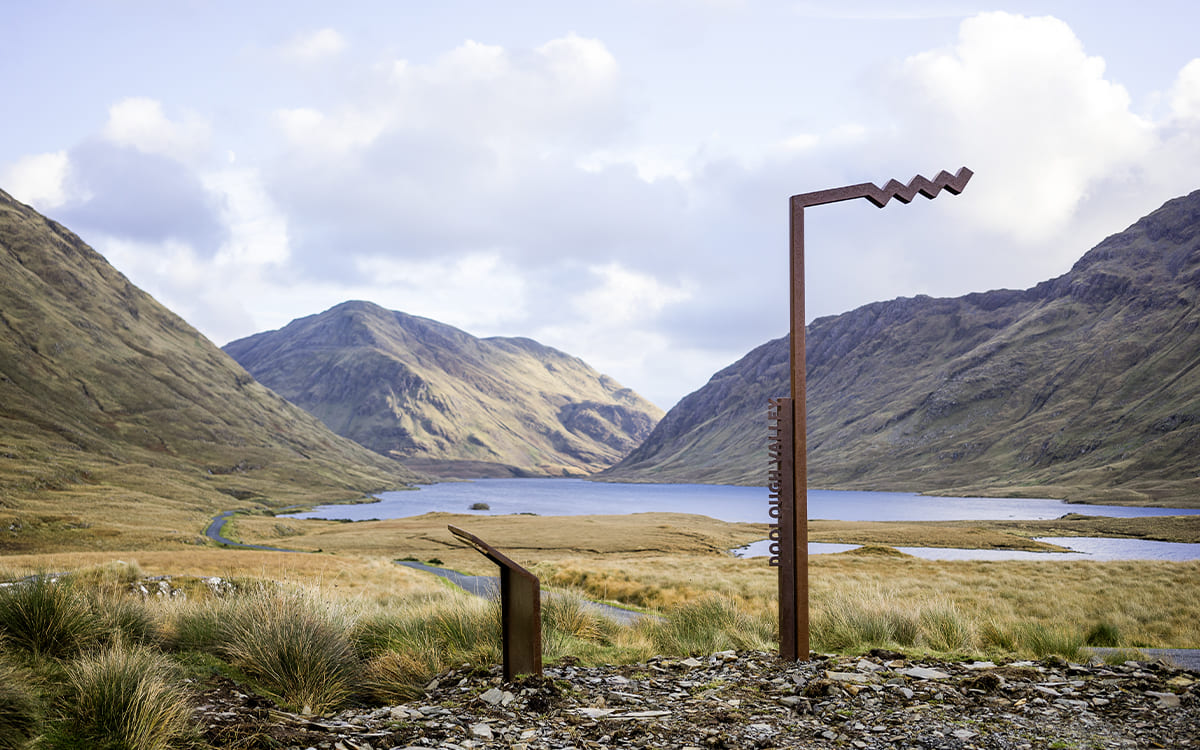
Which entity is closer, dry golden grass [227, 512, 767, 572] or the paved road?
dry golden grass [227, 512, 767, 572]


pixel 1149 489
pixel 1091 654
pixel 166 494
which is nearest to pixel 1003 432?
pixel 1149 489

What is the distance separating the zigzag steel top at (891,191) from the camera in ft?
29.2

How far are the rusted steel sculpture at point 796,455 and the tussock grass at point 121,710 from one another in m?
5.88

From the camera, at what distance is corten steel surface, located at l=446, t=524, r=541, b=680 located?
7.13 meters

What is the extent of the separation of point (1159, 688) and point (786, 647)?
11.3 feet

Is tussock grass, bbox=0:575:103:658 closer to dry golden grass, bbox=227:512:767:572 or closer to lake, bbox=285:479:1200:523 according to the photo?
dry golden grass, bbox=227:512:767:572

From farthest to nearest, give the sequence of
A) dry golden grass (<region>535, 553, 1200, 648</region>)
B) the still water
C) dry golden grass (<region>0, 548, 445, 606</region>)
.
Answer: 1. the still water
2. dry golden grass (<region>0, 548, 445, 606</region>)
3. dry golden grass (<region>535, 553, 1200, 648</region>)

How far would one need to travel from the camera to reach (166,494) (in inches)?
4663

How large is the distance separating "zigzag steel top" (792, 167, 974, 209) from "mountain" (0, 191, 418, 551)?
74.3m

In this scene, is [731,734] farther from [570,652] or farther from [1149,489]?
[1149,489]

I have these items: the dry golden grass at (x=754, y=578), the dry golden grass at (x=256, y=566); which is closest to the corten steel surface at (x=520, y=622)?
the dry golden grass at (x=754, y=578)

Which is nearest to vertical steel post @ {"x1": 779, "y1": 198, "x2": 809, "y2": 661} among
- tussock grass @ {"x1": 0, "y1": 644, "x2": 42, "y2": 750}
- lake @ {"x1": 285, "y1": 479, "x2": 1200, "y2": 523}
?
tussock grass @ {"x1": 0, "y1": 644, "x2": 42, "y2": 750}

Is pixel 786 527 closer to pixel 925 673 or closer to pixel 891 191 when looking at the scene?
pixel 925 673

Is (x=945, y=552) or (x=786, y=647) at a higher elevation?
(x=786, y=647)
